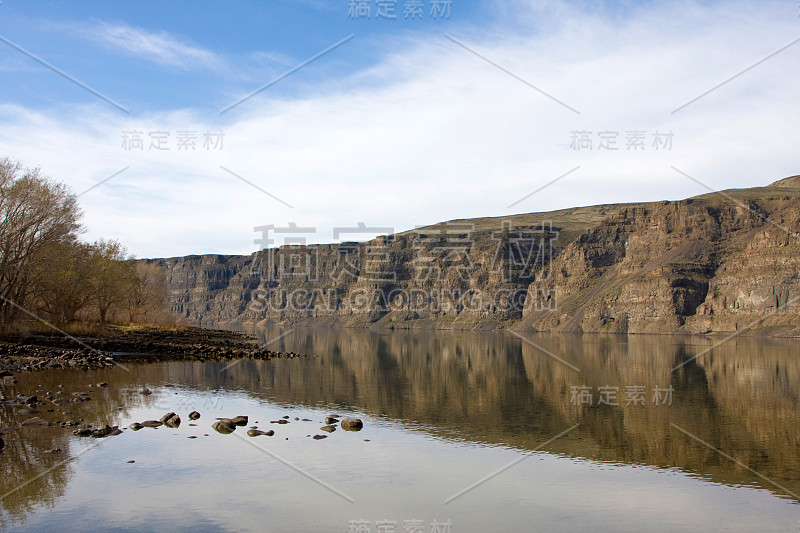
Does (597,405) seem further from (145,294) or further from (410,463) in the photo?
(145,294)

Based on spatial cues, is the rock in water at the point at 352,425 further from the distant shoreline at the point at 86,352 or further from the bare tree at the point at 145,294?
the bare tree at the point at 145,294

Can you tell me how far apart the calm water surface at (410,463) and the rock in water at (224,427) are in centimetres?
72

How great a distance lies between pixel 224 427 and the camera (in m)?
27.0

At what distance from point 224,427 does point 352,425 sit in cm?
570

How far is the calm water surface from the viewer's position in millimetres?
16359

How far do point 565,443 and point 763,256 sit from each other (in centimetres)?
20582

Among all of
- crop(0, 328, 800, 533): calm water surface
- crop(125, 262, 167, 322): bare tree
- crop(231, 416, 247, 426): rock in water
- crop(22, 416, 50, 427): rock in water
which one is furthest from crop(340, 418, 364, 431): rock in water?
crop(125, 262, 167, 322): bare tree

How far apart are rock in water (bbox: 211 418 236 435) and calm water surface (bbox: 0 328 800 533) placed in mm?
719

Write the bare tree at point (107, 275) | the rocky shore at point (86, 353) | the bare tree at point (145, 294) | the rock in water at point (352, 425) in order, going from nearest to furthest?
the rock in water at point (352, 425) < the rocky shore at point (86, 353) < the bare tree at point (107, 275) < the bare tree at point (145, 294)

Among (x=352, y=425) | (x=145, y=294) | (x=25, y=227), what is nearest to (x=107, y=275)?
(x=25, y=227)

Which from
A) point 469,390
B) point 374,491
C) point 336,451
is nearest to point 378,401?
point 469,390

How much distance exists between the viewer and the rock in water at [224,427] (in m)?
26.7

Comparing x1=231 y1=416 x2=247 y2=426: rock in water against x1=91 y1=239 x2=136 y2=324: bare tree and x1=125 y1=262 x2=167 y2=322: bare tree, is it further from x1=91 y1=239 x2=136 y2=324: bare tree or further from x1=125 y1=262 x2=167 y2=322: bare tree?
x1=125 y1=262 x2=167 y2=322: bare tree

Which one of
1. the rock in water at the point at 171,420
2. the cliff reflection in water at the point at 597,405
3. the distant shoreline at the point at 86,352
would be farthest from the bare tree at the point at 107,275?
the rock in water at the point at 171,420
